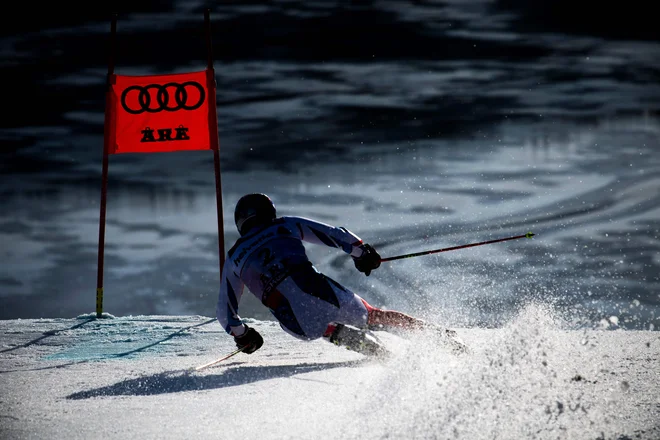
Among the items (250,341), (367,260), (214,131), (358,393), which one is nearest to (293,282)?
(367,260)

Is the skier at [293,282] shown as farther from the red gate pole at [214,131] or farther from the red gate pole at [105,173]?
the red gate pole at [105,173]

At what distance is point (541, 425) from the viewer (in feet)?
13.0

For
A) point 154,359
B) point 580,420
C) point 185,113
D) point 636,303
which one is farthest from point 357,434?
point 185,113

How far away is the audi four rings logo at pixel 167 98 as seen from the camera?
11242mm

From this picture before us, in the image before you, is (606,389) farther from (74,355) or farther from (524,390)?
(74,355)

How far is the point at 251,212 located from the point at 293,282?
856 millimetres

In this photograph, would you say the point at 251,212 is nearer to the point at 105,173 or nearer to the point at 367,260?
the point at 367,260

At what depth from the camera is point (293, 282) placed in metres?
6.20

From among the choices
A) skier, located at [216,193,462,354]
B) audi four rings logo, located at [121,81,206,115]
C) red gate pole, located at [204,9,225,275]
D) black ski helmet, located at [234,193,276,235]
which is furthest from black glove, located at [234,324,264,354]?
audi four rings logo, located at [121,81,206,115]

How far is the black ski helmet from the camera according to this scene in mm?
6605

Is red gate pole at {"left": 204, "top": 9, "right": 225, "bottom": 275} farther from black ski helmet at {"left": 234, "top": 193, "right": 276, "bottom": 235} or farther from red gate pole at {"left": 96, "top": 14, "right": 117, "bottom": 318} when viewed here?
black ski helmet at {"left": 234, "top": 193, "right": 276, "bottom": 235}

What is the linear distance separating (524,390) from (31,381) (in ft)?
14.6

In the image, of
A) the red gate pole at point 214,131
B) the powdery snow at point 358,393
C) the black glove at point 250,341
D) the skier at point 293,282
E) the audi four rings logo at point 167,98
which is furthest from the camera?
the audi four rings logo at point 167,98

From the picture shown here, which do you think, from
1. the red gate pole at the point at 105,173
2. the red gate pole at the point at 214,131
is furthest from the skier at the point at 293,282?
the red gate pole at the point at 105,173
